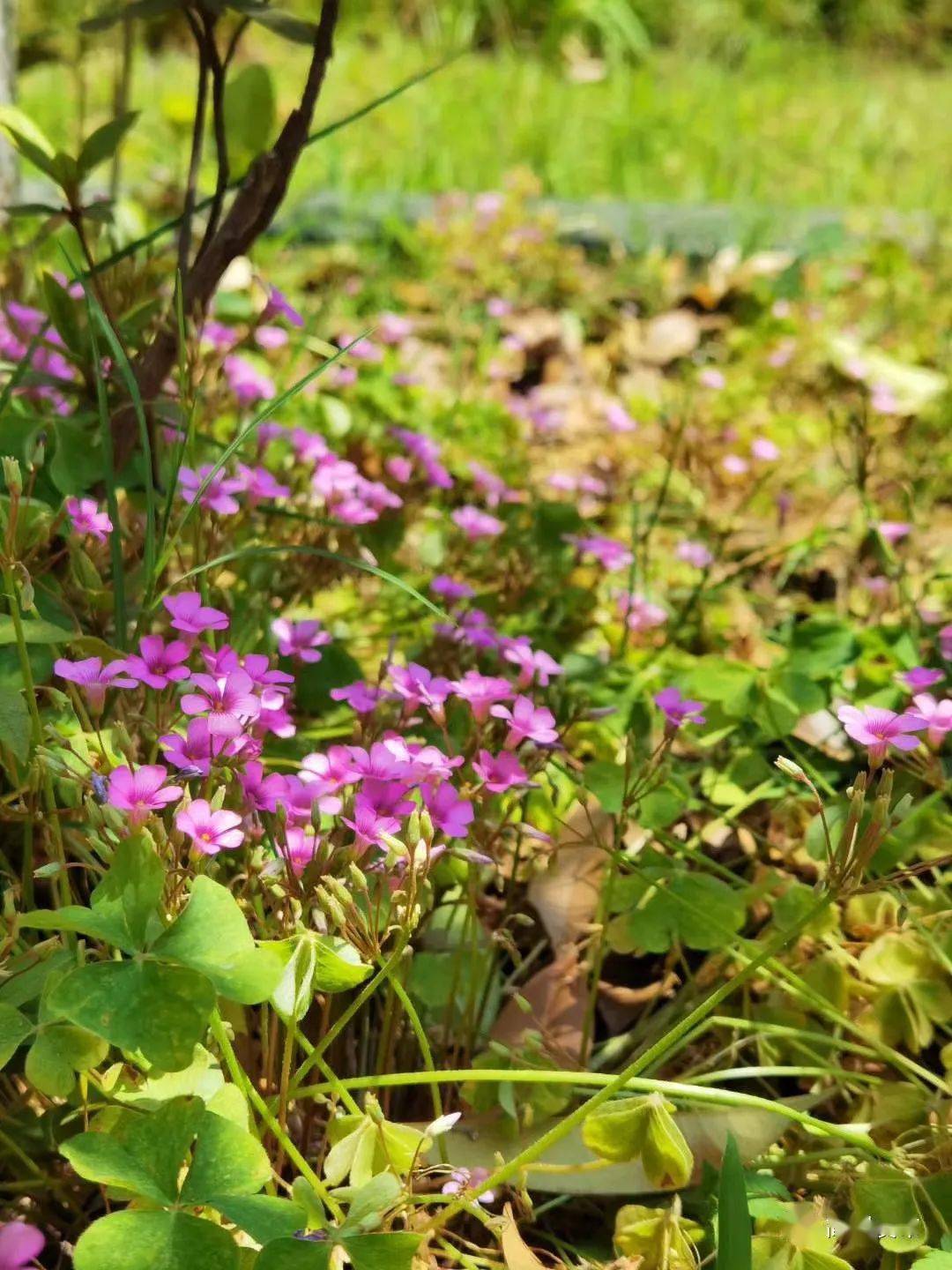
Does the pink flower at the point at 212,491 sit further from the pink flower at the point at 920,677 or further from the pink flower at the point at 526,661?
the pink flower at the point at 920,677

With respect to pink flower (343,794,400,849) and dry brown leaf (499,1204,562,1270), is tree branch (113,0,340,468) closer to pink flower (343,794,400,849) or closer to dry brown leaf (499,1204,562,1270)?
pink flower (343,794,400,849)

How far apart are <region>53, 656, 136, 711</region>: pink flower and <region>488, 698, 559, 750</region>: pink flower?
342 millimetres

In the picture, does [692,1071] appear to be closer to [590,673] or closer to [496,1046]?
[496,1046]

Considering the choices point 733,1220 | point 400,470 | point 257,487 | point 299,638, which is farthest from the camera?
point 400,470

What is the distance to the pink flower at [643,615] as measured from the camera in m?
2.06

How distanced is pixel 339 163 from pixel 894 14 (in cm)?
802

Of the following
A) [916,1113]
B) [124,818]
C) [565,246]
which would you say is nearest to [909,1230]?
[916,1113]

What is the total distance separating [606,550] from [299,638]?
63 centimetres

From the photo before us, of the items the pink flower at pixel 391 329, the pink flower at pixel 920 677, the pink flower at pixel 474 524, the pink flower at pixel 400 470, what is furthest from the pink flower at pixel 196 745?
the pink flower at pixel 391 329

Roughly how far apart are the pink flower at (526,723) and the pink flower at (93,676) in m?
0.34

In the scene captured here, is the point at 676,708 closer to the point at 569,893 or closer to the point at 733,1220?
the point at 569,893

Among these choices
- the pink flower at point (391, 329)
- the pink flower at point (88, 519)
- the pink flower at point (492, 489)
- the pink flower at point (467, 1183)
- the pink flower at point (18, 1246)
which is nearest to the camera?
the pink flower at point (18, 1246)

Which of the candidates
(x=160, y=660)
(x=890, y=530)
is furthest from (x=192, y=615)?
(x=890, y=530)

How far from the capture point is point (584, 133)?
5.17 meters
